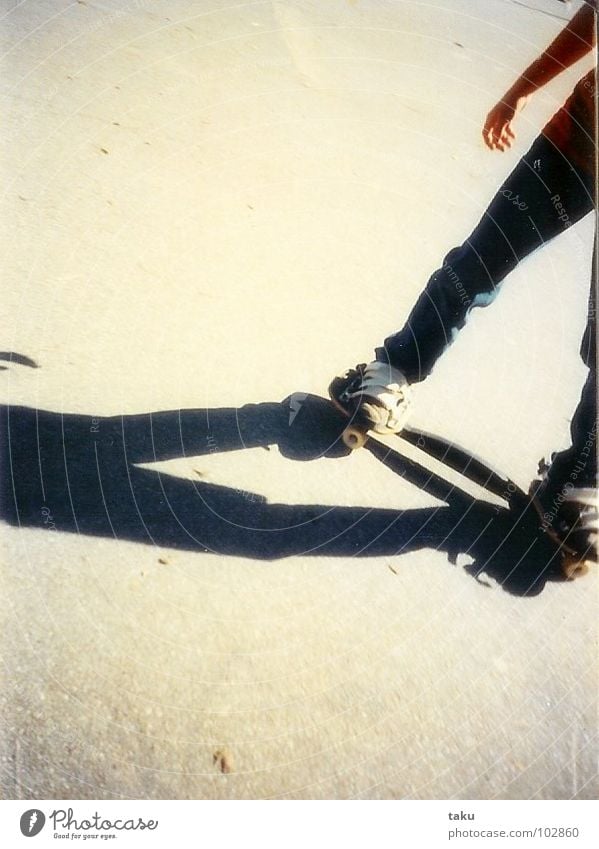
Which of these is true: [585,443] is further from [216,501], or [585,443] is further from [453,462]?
[216,501]

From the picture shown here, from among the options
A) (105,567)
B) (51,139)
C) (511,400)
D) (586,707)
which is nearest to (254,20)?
(51,139)

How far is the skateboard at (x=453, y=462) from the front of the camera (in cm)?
149

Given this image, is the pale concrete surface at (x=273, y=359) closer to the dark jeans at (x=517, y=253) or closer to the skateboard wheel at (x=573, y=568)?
the skateboard wheel at (x=573, y=568)

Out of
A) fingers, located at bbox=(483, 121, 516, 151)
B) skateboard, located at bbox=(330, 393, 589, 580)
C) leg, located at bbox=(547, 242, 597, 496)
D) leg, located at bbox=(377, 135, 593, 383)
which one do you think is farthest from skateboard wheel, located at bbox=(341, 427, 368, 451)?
fingers, located at bbox=(483, 121, 516, 151)

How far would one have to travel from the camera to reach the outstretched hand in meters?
1.46

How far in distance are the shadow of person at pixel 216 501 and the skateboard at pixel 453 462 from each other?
0.05 feet

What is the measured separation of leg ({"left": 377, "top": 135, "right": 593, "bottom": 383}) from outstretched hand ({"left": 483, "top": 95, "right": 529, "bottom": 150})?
0.11m

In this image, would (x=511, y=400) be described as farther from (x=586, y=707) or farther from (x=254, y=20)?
(x=254, y=20)

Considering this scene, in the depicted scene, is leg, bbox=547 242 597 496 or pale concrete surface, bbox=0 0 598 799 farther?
leg, bbox=547 242 597 496

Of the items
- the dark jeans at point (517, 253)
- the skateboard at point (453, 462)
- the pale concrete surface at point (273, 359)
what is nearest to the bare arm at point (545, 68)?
the dark jeans at point (517, 253)

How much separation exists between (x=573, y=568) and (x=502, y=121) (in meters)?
0.90

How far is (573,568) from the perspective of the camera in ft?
4.54

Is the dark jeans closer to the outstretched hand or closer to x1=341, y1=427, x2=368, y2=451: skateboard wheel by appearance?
the outstretched hand
